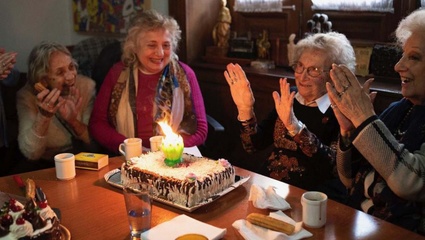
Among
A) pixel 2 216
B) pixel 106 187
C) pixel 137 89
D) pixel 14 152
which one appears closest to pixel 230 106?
pixel 137 89

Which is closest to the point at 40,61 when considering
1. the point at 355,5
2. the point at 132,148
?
the point at 132,148

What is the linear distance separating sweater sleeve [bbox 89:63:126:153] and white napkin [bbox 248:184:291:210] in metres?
1.21

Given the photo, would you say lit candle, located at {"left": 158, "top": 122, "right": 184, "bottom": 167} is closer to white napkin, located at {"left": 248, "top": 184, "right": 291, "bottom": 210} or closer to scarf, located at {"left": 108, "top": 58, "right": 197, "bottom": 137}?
white napkin, located at {"left": 248, "top": 184, "right": 291, "bottom": 210}

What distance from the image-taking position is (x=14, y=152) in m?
Answer: 2.75

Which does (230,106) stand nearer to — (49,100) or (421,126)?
(49,100)

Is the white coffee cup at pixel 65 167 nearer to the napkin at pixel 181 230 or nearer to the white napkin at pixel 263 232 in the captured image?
the napkin at pixel 181 230

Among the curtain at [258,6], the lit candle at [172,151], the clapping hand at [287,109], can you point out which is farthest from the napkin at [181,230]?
the curtain at [258,6]

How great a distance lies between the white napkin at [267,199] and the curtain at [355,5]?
1528 mm

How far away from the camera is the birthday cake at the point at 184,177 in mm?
1604

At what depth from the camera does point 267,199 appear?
162 cm

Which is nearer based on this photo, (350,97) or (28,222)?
Answer: (28,222)

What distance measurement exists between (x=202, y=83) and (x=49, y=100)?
1.32 meters

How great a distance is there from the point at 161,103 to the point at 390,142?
58.3 inches

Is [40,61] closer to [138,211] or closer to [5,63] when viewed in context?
[5,63]
